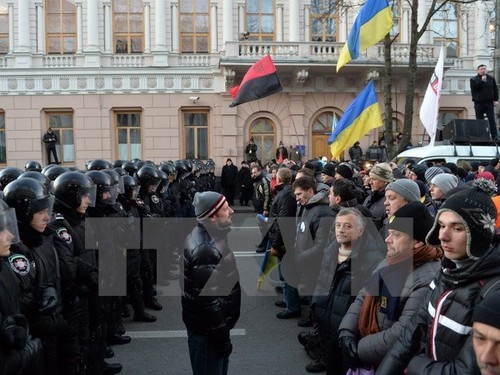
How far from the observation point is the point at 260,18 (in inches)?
984

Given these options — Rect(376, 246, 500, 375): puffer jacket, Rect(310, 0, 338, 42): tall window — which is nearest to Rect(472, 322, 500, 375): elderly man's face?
Rect(376, 246, 500, 375): puffer jacket

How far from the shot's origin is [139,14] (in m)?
24.7

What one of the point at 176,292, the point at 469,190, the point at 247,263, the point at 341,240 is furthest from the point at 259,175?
the point at 469,190

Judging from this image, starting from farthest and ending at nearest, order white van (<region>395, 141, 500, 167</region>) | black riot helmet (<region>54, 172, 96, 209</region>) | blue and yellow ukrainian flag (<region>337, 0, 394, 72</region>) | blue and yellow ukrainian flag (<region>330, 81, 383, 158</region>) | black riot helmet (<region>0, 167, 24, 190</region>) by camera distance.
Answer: white van (<region>395, 141, 500, 167</region>) < blue and yellow ukrainian flag (<region>337, 0, 394, 72</region>) < blue and yellow ukrainian flag (<region>330, 81, 383, 158</region>) < black riot helmet (<region>0, 167, 24, 190</region>) < black riot helmet (<region>54, 172, 96, 209</region>)

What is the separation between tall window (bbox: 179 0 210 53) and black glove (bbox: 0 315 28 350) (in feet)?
75.5

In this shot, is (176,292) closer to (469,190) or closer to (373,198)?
(373,198)

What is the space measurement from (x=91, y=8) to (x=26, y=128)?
19.2ft

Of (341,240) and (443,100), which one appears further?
(443,100)

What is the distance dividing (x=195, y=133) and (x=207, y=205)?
69.3 feet

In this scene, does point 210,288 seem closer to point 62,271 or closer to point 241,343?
point 62,271

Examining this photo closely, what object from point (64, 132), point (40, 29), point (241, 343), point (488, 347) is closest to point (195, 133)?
point (64, 132)

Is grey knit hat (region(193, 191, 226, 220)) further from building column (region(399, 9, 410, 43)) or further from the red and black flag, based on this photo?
building column (region(399, 9, 410, 43))

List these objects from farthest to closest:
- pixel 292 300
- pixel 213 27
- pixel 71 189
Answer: pixel 213 27 < pixel 292 300 < pixel 71 189

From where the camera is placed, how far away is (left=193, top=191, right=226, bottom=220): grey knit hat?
3.89 metres
